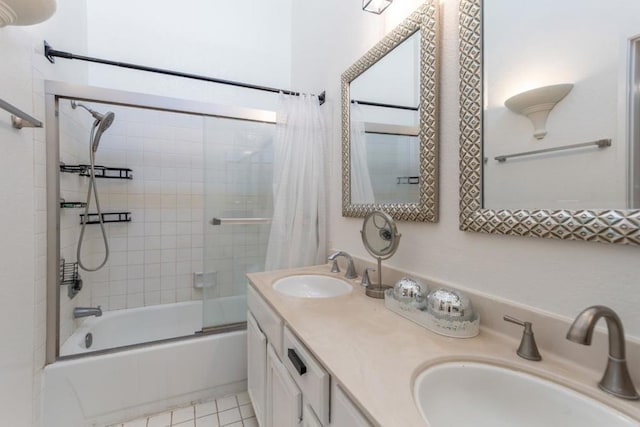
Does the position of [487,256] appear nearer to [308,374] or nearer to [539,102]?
[539,102]

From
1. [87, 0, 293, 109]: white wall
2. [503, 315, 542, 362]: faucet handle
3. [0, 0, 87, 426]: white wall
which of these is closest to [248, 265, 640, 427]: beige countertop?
[503, 315, 542, 362]: faucet handle

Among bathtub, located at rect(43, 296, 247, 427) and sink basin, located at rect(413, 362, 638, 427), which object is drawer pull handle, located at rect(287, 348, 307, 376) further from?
bathtub, located at rect(43, 296, 247, 427)

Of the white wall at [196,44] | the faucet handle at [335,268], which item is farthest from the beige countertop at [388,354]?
the white wall at [196,44]

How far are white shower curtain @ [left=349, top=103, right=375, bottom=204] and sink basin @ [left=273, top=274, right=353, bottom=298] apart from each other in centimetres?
44

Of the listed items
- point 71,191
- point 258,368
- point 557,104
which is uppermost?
point 557,104

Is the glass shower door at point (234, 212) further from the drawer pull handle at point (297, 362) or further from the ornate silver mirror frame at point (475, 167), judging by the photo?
the ornate silver mirror frame at point (475, 167)

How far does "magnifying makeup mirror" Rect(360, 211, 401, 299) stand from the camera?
1073mm

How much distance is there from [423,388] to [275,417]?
0.72m

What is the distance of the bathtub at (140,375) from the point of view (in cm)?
136

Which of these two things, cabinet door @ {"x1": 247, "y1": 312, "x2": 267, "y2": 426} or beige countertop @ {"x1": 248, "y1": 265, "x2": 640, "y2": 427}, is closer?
beige countertop @ {"x1": 248, "y1": 265, "x2": 640, "y2": 427}

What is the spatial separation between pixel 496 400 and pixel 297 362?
0.49 metres

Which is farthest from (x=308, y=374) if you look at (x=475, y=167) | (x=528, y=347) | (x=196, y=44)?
(x=196, y=44)

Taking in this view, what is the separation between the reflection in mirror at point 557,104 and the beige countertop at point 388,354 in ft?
1.22

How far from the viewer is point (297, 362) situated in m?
0.79
